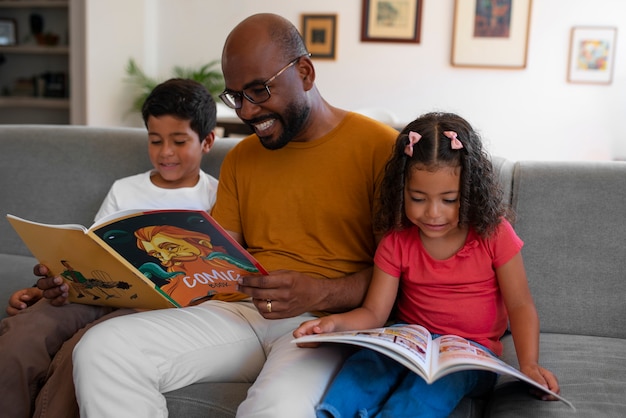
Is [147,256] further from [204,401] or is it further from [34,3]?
[34,3]

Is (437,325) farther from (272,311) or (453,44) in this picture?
(453,44)

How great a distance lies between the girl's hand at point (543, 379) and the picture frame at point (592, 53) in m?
4.10

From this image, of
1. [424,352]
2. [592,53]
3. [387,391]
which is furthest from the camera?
[592,53]

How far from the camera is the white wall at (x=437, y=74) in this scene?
4.97 metres

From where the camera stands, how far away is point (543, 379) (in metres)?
1.34

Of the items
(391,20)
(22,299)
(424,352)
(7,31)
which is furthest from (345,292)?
(7,31)

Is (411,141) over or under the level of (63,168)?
over

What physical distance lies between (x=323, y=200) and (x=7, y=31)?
532 cm

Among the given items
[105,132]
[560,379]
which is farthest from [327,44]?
[560,379]

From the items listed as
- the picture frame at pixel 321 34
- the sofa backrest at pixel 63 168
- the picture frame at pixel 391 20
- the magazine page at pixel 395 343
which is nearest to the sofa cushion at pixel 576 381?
the magazine page at pixel 395 343

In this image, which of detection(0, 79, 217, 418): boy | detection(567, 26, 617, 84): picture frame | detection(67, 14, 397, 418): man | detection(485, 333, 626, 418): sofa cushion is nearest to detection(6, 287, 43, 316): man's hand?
detection(0, 79, 217, 418): boy

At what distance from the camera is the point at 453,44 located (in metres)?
5.15

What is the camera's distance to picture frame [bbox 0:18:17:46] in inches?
235

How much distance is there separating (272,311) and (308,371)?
0.17 metres
